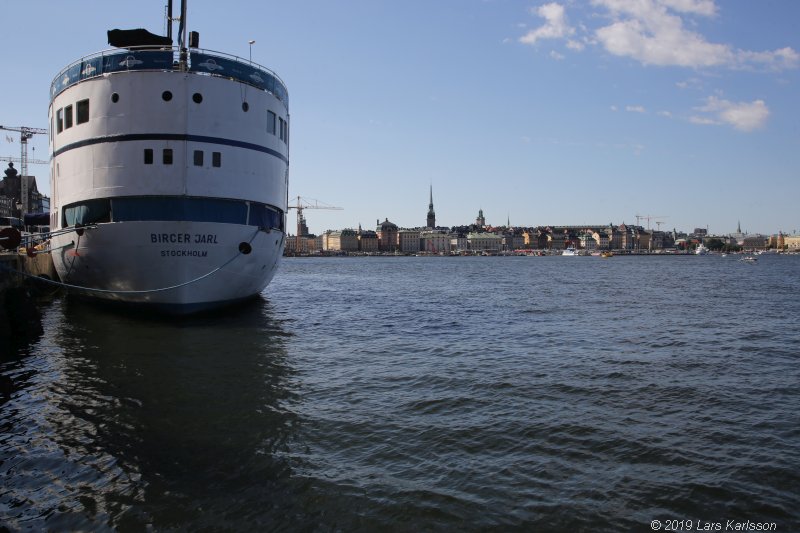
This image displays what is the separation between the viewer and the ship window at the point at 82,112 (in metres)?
22.5

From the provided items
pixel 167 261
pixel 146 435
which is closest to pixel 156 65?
pixel 167 261

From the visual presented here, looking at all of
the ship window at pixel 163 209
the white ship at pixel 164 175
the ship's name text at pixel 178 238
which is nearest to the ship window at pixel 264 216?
the white ship at pixel 164 175

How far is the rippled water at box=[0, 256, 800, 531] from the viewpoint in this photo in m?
7.36

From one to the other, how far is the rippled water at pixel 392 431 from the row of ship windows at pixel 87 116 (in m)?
8.99

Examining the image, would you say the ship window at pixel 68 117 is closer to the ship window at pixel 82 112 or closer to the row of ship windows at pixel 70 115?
the row of ship windows at pixel 70 115

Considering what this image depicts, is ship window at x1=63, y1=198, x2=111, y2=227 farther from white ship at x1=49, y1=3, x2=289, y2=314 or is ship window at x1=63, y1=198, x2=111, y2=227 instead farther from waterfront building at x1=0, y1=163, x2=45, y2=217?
waterfront building at x1=0, y1=163, x2=45, y2=217

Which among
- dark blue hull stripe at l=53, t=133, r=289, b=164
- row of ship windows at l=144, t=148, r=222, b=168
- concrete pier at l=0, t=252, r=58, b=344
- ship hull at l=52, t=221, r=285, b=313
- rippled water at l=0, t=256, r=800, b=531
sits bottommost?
rippled water at l=0, t=256, r=800, b=531

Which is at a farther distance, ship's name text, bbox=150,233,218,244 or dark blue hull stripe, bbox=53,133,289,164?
dark blue hull stripe, bbox=53,133,289,164

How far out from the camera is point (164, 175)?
68.1 ft

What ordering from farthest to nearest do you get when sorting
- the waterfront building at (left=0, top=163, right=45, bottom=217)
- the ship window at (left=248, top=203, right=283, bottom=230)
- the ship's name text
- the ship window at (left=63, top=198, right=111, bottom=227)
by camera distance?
1. the waterfront building at (left=0, top=163, right=45, bottom=217)
2. the ship window at (left=248, top=203, right=283, bottom=230)
3. the ship window at (left=63, top=198, right=111, bottom=227)
4. the ship's name text

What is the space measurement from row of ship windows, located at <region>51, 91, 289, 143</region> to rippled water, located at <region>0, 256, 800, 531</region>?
8.99m

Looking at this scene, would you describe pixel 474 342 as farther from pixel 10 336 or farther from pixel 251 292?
pixel 10 336

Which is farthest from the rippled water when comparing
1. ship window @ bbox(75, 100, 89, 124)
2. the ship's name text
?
ship window @ bbox(75, 100, 89, 124)

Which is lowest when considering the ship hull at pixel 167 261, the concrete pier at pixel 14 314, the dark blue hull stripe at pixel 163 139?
the concrete pier at pixel 14 314
